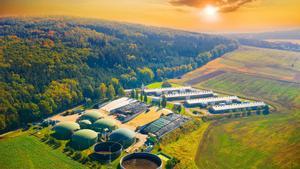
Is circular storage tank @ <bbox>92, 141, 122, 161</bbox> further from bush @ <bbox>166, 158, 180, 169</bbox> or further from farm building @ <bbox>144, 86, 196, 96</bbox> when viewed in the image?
farm building @ <bbox>144, 86, 196, 96</bbox>

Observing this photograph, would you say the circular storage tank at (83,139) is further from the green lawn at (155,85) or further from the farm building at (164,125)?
the green lawn at (155,85)

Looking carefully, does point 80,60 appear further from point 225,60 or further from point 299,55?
point 299,55

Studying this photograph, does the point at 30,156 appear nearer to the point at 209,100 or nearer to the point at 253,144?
the point at 253,144

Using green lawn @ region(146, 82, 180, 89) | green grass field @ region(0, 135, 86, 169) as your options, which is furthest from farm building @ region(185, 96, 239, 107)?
green grass field @ region(0, 135, 86, 169)

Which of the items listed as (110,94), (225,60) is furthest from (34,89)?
(225,60)

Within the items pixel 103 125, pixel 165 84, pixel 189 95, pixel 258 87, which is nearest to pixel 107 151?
pixel 103 125
